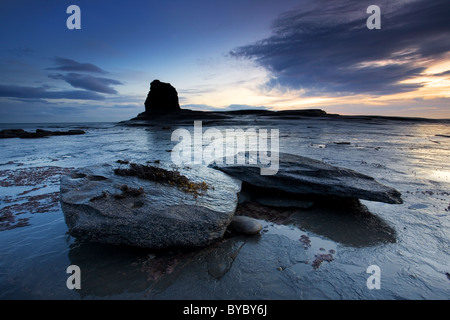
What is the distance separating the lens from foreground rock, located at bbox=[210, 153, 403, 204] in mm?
4048

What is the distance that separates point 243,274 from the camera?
2.61m

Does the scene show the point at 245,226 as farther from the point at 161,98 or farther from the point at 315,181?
the point at 161,98

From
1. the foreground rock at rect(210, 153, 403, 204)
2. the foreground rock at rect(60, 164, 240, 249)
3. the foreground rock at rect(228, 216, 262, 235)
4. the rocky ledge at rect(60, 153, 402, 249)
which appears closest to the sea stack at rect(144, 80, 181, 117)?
the foreground rock at rect(210, 153, 403, 204)

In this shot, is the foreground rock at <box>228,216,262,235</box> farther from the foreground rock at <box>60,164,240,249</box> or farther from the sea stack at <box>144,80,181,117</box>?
the sea stack at <box>144,80,181,117</box>

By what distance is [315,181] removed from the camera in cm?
452

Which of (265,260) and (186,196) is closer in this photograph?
(265,260)

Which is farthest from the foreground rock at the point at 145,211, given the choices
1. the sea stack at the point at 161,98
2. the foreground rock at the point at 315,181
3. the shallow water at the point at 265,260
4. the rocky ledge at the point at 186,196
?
the sea stack at the point at 161,98

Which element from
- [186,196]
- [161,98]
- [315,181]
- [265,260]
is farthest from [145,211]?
[161,98]

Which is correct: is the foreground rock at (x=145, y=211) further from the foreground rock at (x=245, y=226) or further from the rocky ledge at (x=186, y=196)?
the foreground rock at (x=245, y=226)

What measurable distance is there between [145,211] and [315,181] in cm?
325

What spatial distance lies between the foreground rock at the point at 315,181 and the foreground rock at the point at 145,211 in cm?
118

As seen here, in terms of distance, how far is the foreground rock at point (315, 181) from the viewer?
4.05 metres
